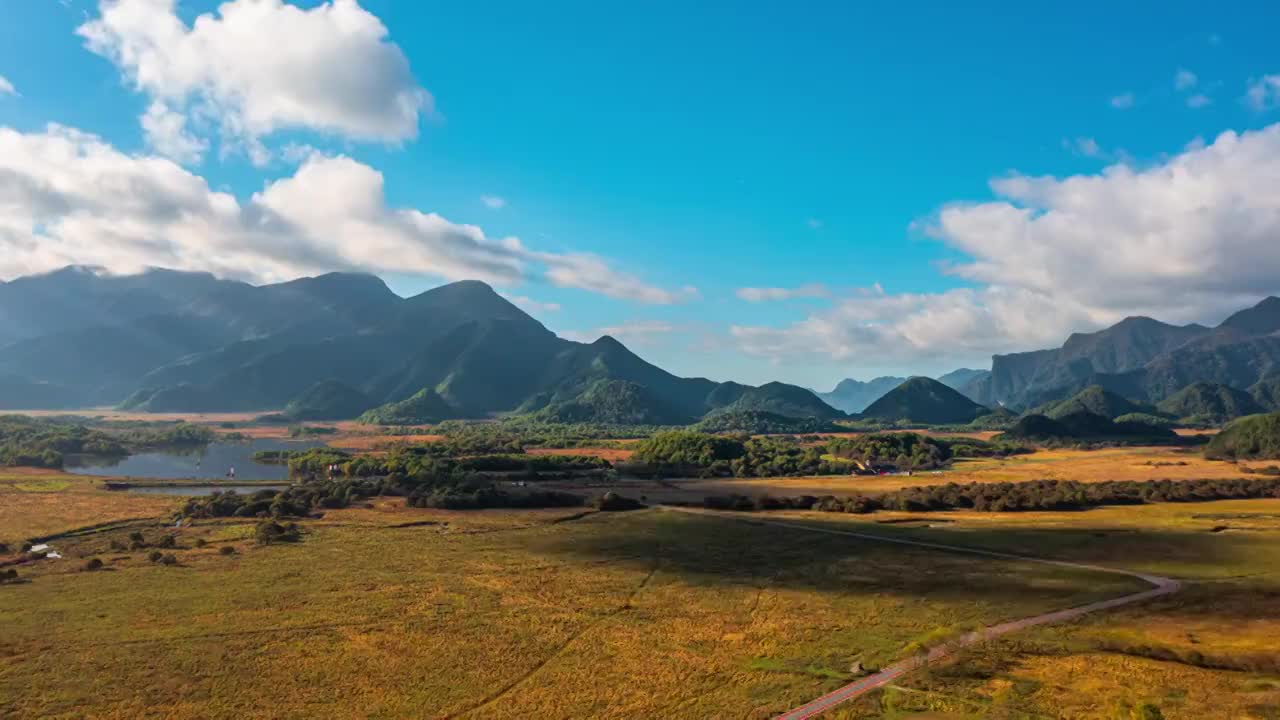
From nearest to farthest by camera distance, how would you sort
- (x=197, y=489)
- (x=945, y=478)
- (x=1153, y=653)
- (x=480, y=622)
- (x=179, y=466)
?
(x=1153, y=653) < (x=480, y=622) < (x=197, y=489) < (x=945, y=478) < (x=179, y=466)

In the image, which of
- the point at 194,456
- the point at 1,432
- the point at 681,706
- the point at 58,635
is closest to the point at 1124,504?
the point at 681,706

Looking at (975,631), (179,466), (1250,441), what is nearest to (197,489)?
(179,466)

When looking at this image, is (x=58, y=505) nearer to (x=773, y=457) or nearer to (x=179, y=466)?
(x=179, y=466)

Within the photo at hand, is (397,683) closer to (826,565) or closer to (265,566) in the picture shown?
(265,566)

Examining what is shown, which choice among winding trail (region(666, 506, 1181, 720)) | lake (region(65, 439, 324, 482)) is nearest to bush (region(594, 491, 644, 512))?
winding trail (region(666, 506, 1181, 720))

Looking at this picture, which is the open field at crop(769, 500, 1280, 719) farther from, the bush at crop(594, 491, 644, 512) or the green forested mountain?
the green forested mountain
